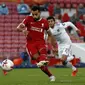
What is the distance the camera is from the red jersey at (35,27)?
13367 millimetres

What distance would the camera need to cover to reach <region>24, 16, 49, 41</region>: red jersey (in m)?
13.4

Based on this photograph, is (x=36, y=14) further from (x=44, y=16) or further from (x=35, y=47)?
(x=44, y=16)

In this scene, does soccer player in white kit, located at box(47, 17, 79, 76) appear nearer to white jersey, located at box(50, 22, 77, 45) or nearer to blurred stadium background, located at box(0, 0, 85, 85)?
white jersey, located at box(50, 22, 77, 45)

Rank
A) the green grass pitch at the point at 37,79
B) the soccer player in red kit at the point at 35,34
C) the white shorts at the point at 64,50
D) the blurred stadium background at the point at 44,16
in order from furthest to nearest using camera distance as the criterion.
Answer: the blurred stadium background at the point at 44,16 → the white shorts at the point at 64,50 → the soccer player in red kit at the point at 35,34 → the green grass pitch at the point at 37,79

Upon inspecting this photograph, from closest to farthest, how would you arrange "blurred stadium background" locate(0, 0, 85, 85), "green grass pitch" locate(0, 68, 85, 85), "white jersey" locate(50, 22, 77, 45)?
"green grass pitch" locate(0, 68, 85, 85) → "white jersey" locate(50, 22, 77, 45) → "blurred stadium background" locate(0, 0, 85, 85)

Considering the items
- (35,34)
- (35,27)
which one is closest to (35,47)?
(35,34)

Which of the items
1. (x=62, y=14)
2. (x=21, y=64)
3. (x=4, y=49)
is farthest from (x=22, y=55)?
(x=62, y=14)

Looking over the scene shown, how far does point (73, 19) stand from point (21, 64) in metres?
5.72

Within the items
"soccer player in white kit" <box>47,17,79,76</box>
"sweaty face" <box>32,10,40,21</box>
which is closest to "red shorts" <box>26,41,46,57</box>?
"sweaty face" <box>32,10,40,21</box>

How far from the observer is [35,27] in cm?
1338

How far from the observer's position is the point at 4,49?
25391 mm

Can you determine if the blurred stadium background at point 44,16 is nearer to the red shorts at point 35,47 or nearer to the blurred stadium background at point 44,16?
the blurred stadium background at point 44,16

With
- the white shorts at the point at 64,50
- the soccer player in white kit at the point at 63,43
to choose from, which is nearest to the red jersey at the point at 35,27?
the soccer player in white kit at the point at 63,43

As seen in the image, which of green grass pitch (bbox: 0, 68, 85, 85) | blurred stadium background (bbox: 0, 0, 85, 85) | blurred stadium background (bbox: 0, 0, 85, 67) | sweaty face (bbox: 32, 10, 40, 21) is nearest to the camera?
green grass pitch (bbox: 0, 68, 85, 85)
